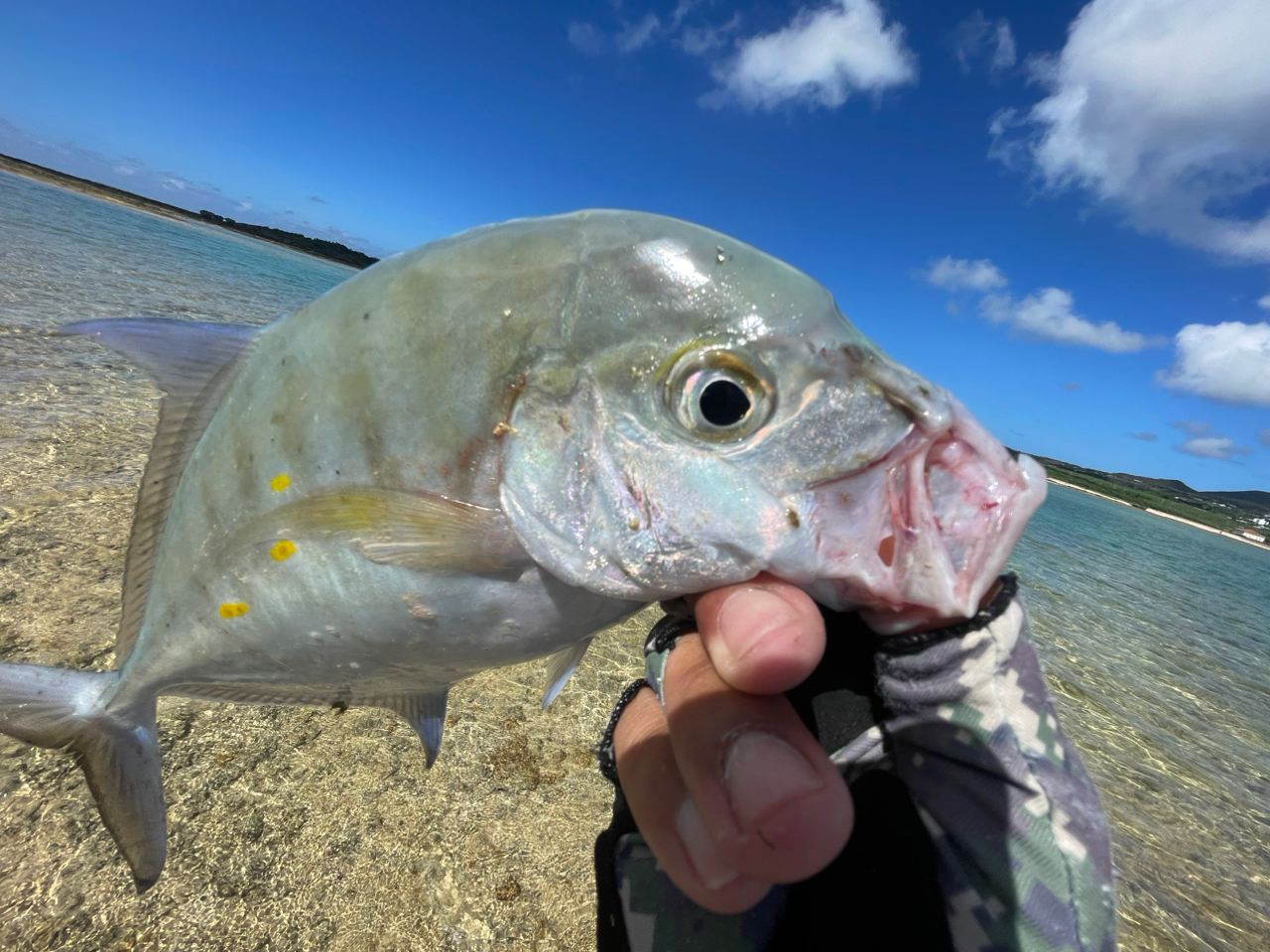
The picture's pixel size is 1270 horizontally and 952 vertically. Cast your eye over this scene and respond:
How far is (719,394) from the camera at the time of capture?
1163 mm

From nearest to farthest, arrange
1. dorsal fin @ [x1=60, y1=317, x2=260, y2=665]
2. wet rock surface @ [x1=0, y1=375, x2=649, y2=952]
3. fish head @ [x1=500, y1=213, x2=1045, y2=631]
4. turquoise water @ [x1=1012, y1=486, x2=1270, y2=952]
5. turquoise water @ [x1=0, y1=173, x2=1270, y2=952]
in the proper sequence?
fish head @ [x1=500, y1=213, x2=1045, y2=631] < dorsal fin @ [x1=60, y1=317, x2=260, y2=665] < wet rock surface @ [x1=0, y1=375, x2=649, y2=952] < turquoise water @ [x1=1012, y1=486, x2=1270, y2=952] < turquoise water @ [x1=0, y1=173, x2=1270, y2=952]

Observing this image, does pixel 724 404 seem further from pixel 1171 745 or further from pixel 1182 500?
pixel 1182 500

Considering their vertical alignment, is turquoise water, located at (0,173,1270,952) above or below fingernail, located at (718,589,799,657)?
below

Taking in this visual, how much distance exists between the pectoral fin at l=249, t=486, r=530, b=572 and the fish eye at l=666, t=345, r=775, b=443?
1.40 feet

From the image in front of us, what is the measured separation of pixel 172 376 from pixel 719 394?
1.55 meters

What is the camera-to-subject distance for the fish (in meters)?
1.07

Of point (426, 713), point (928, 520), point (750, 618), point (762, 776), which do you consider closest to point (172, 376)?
point (426, 713)

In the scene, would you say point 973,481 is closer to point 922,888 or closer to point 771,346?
point 771,346

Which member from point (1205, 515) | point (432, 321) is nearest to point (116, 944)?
point (432, 321)

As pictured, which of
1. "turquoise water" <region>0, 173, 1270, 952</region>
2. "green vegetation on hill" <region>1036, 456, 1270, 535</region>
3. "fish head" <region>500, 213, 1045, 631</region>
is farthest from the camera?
"green vegetation on hill" <region>1036, 456, 1270, 535</region>

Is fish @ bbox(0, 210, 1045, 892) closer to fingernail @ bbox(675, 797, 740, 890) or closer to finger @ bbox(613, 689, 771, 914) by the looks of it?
finger @ bbox(613, 689, 771, 914)

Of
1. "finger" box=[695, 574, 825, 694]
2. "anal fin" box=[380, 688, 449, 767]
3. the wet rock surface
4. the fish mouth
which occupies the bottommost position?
the wet rock surface

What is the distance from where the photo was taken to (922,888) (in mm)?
1283

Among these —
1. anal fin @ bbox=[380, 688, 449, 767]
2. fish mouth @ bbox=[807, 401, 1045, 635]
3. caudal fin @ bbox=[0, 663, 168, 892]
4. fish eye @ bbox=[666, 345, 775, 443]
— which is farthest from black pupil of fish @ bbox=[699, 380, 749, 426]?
caudal fin @ bbox=[0, 663, 168, 892]
